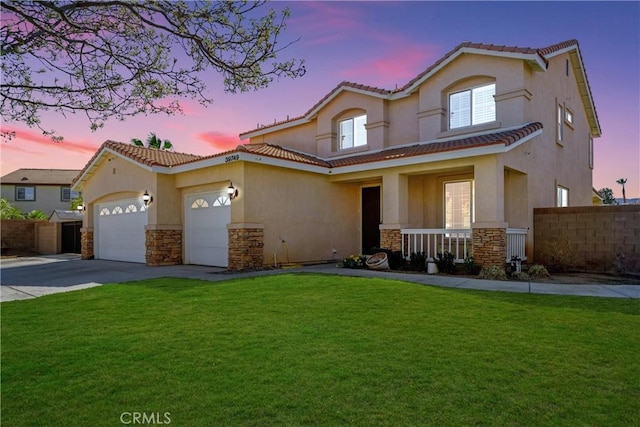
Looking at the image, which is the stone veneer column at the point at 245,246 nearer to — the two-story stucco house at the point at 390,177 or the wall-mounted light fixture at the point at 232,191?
the two-story stucco house at the point at 390,177

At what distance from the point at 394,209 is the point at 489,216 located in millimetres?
3157

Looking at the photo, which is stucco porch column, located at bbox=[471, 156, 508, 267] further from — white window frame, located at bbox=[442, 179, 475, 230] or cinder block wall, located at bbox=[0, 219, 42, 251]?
cinder block wall, located at bbox=[0, 219, 42, 251]

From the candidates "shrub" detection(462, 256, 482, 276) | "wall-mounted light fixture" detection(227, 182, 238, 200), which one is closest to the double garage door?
"wall-mounted light fixture" detection(227, 182, 238, 200)

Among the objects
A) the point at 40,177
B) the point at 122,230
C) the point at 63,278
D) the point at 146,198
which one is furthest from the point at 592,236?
the point at 40,177

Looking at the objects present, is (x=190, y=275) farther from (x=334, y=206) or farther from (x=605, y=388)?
(x=605, y=388)

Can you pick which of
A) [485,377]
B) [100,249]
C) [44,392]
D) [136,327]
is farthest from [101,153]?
[485,377]

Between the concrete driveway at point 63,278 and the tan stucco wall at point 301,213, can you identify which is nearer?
the concrete driveway at point 63,278

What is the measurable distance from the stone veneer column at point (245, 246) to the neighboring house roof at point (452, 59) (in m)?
7.39

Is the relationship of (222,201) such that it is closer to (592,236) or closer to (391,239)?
(391,239)

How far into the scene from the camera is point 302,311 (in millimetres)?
6387

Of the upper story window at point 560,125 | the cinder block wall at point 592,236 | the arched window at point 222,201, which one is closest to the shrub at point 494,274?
the cinder block wall at point 592,236

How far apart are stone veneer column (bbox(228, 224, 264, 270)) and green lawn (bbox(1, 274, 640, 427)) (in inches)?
214

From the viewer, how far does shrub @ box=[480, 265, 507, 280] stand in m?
10.4

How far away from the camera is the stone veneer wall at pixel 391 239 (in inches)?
531
